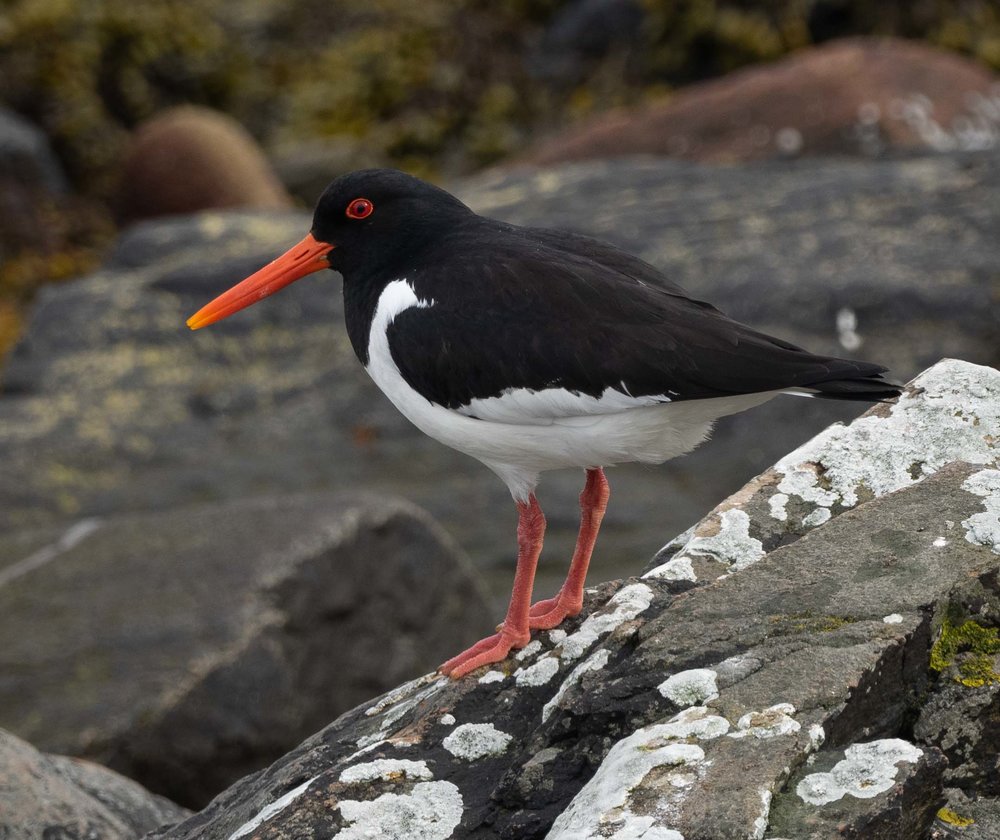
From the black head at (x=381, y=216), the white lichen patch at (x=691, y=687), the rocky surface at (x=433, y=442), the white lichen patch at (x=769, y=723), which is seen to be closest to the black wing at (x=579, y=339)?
the black head at (x=381, y=216)

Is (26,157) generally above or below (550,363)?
above

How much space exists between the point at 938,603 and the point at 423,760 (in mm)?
1493

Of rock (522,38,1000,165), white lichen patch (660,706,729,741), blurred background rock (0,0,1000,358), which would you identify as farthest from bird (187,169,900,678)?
blurred background rock (0,0,1000,358)

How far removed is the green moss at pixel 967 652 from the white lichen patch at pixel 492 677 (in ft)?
4.52

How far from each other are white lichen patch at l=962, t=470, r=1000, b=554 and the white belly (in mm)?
694

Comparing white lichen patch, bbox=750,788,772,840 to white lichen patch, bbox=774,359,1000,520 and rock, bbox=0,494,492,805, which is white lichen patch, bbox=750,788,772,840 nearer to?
white lichen patch, bbox=774,359,1000,520

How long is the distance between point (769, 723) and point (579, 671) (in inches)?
29.1

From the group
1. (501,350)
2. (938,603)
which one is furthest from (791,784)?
(501,350)

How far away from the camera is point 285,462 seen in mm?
10391

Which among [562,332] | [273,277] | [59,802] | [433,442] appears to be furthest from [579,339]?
[433,442]

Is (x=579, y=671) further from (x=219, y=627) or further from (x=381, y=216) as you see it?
(x=219, y=627)

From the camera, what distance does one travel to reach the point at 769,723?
3238 mm

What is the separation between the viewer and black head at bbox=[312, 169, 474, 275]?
511cm

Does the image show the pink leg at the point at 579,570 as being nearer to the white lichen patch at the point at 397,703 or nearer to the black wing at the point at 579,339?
the white lichen patch at the point at 397,703
